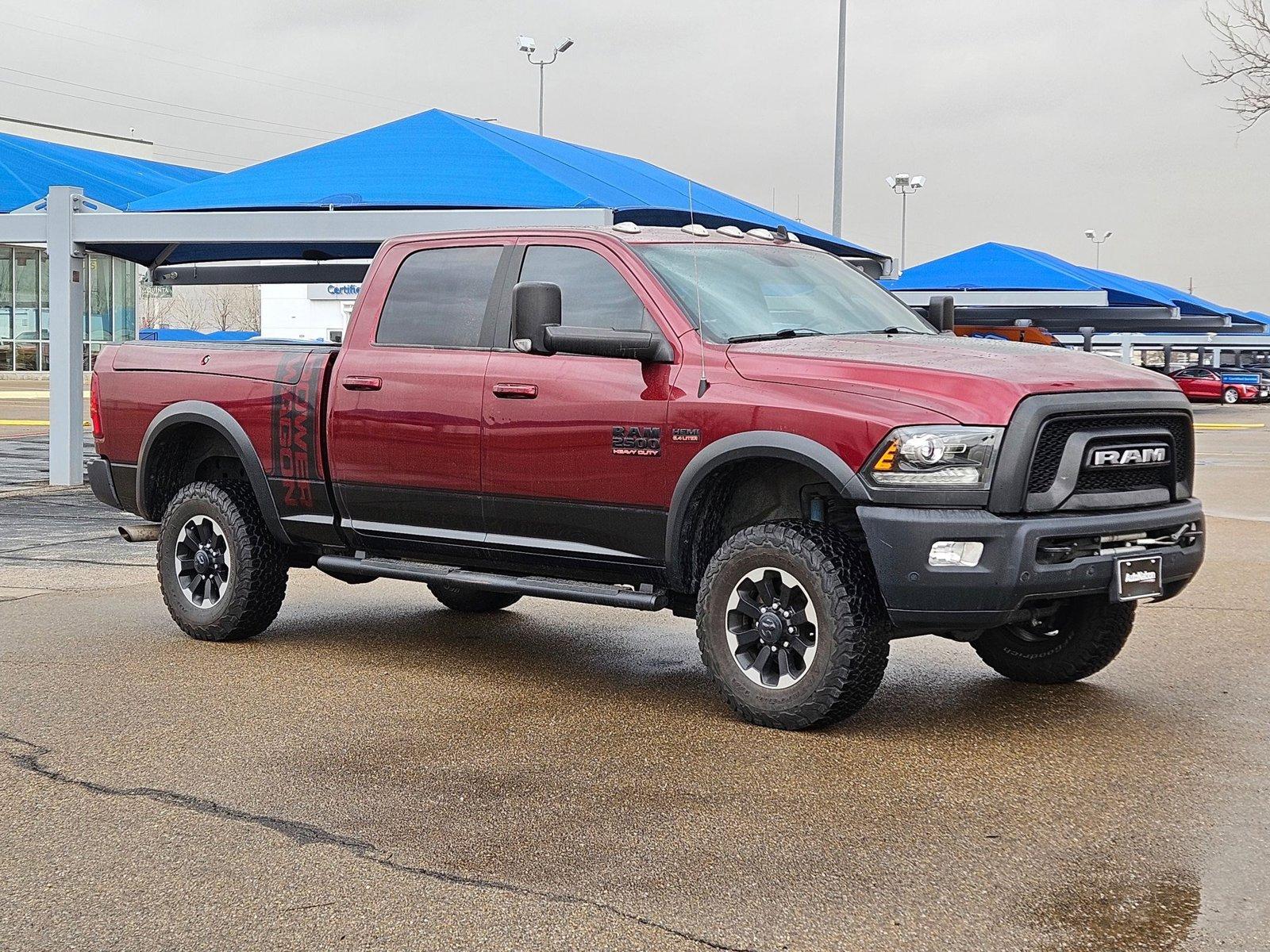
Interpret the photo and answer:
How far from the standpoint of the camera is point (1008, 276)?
39.0m

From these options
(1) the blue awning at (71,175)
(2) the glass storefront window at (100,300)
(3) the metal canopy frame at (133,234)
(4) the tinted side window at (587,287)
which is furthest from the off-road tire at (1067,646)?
(2) the glass storefront window at (100,300)

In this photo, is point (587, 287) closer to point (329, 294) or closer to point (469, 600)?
point (469, 600)

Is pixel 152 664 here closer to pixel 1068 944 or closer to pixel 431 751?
pixel 431 751

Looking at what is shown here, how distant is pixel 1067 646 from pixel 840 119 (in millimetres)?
24606

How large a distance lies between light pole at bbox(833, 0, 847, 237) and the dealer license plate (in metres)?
24.8

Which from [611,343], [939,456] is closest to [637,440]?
[611,343]

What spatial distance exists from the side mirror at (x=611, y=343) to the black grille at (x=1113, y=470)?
5.19 ft

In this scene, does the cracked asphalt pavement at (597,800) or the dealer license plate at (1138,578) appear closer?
the cracked asphalt pavement at (597,800)

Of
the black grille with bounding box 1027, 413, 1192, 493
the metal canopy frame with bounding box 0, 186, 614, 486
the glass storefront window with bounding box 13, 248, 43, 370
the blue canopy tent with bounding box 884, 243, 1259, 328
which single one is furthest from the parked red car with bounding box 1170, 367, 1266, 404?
the black grille with bounding box 1027, 413, 1192, 493

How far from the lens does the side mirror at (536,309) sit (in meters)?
6.41

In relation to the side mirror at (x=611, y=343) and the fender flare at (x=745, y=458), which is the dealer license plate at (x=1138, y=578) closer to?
the fender flare at (x=745, y=458)

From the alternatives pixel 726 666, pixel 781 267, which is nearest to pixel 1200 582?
pixel 781 267

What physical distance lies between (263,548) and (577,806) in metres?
3.44

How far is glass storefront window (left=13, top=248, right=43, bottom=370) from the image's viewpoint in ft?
172
